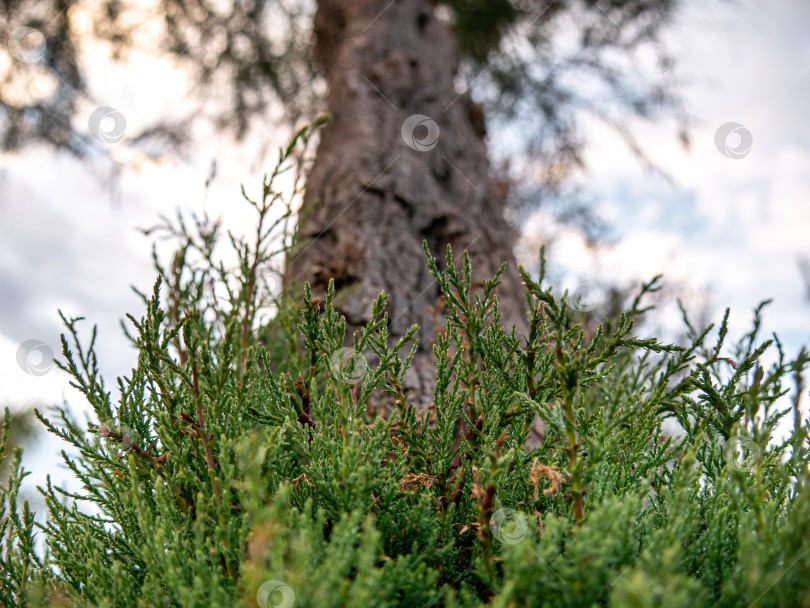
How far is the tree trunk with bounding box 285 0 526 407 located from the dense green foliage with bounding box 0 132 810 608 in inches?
30.5

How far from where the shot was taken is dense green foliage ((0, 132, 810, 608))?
914mm

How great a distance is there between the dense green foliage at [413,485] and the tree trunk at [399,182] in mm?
775

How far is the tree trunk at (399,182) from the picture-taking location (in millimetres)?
2551

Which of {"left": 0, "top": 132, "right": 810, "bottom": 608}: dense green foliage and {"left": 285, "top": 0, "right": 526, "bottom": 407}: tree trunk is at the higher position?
{"left": 285, "top": 0, "right": 526, "bottom": 407}: tree trunk

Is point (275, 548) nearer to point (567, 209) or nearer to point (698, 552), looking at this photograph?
point (698, 552)

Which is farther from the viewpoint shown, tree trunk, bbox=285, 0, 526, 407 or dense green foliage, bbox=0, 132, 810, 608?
tree trunk, bbox=285, 0, 526, 407

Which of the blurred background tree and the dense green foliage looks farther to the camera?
the blurred background tree

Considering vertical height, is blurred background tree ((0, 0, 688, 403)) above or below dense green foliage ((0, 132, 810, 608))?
above

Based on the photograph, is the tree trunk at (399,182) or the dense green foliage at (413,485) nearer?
the dense green foliage at (413,485)

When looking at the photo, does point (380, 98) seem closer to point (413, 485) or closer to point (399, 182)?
point (399, 182)

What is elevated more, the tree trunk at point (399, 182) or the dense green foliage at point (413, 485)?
the tree trunk at point (399, 182)

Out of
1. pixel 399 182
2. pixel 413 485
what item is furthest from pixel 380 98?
pixel 413 485

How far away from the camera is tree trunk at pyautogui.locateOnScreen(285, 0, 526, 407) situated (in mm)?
2551

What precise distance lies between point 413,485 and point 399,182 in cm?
200
